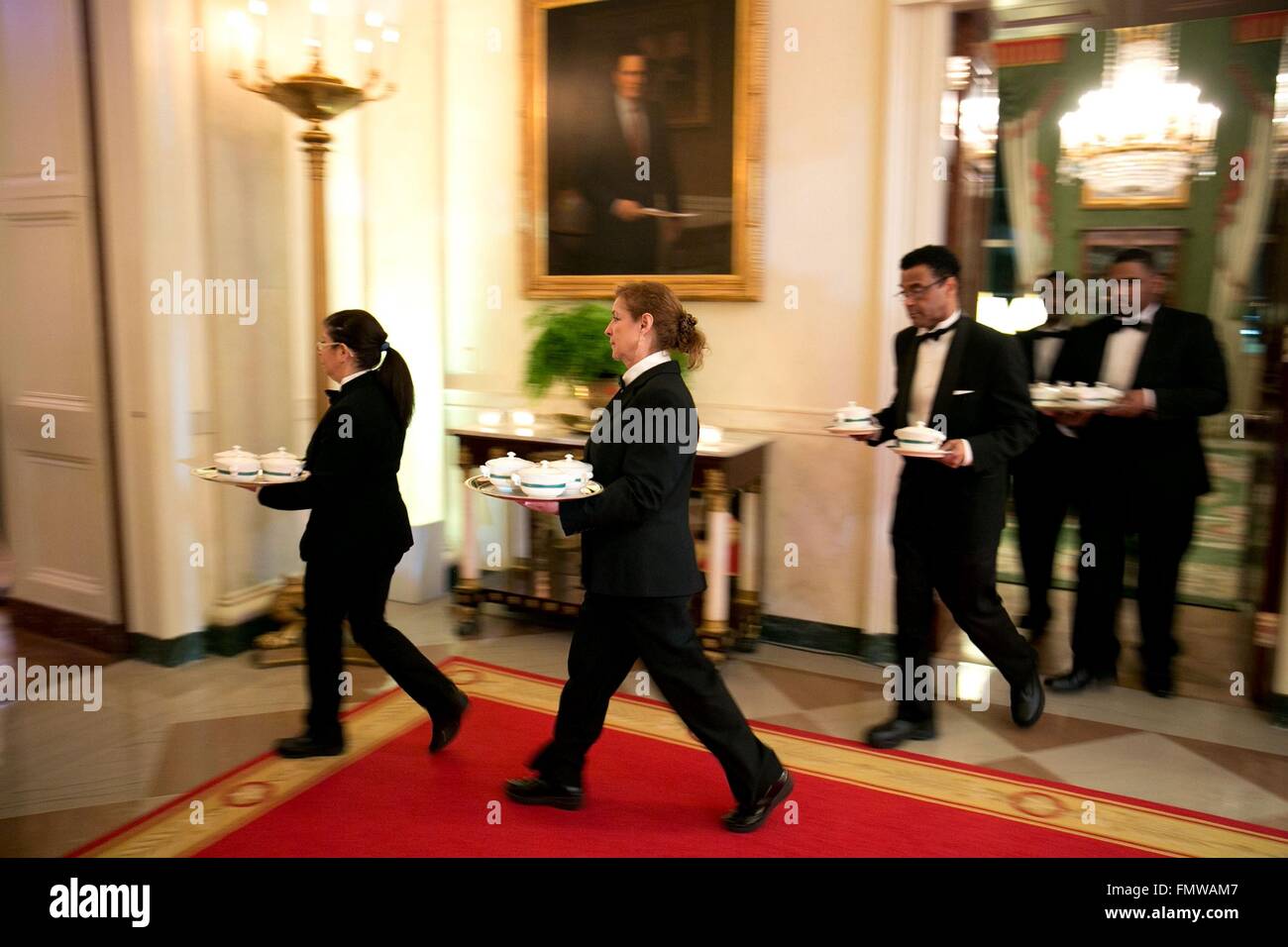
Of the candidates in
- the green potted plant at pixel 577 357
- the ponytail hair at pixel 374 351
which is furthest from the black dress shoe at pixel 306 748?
the green potted plant at pixel 577 357

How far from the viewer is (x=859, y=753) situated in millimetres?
3658

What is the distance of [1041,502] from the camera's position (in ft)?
16.0

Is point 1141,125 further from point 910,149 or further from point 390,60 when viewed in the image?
point 390,60

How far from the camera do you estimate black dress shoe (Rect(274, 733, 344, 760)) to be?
139 inches

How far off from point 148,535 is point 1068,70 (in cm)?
769

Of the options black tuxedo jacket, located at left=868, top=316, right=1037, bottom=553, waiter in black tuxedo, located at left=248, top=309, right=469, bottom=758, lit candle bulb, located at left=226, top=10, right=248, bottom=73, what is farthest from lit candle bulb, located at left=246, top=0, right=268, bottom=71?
black tuxedo jacket, located at left=868, top=316, right=1037, bottom=553

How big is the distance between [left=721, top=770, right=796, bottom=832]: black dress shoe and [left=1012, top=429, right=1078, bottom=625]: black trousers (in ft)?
8.20

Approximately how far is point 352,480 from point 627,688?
1690 mm

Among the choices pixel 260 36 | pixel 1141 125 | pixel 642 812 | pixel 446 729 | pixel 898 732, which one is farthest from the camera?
pixel 1141 125

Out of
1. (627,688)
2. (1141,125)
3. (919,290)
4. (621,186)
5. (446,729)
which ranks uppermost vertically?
(1141,125)

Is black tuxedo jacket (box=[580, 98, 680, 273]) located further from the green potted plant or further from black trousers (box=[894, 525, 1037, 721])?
black trousers (box=[894, 525, 1037, 721])

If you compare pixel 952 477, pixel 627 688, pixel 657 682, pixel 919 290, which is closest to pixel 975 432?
pixel 952 477
